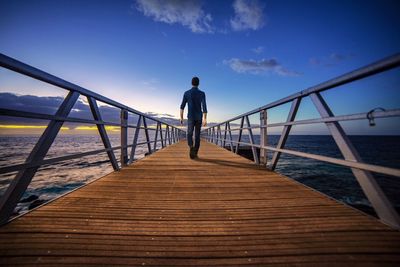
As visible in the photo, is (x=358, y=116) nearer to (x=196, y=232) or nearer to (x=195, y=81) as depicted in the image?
(x=196, y=232)

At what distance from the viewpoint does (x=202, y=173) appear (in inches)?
126

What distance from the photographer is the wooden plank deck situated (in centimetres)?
101

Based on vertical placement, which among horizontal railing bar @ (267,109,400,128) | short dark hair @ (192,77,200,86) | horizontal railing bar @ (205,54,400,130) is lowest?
horizontal railing bar @ (267,109,400,128)

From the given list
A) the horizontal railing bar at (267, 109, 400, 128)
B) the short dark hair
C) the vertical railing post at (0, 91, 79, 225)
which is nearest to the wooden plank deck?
the vertical railing post at (0, 91, 79, 225)

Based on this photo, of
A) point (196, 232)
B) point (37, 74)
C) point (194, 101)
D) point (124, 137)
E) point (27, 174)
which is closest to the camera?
point (196, 232)

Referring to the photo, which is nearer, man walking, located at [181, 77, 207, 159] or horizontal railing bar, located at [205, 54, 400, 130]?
horizontal railing bar, located at [205, 54, 400, 130]

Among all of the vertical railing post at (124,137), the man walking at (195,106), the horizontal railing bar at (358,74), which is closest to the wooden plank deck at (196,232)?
the horizontal railing bar at (358,74)

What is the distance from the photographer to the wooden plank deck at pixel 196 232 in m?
1.01

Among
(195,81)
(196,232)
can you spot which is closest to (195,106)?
(195,81)

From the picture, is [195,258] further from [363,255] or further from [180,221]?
[363,255]

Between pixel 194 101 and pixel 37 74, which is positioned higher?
pixel 194 101

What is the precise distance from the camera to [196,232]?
4.19ft

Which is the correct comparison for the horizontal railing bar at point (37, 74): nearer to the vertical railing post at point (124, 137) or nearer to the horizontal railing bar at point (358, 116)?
the vertical railing post at point (124, 137)

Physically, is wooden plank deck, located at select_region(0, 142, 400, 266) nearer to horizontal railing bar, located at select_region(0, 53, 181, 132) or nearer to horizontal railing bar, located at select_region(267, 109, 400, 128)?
horizontal railing bar, located at select_region(267, 109, 400, 128)
